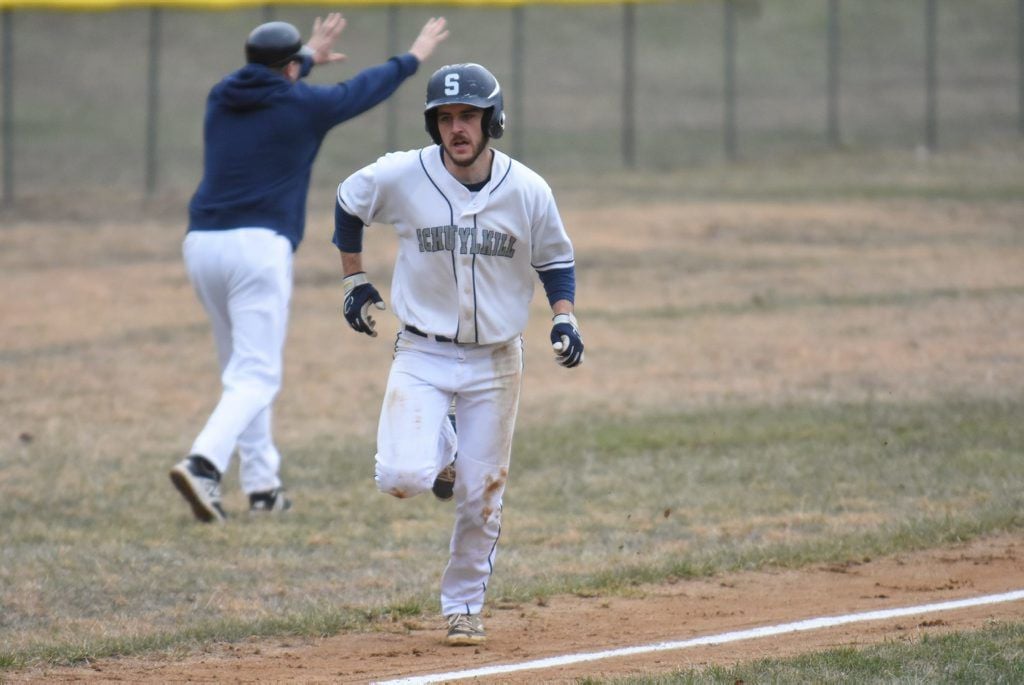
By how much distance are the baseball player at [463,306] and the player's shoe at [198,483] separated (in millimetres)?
2242

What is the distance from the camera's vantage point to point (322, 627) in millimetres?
6430

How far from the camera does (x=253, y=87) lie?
837 centimetres

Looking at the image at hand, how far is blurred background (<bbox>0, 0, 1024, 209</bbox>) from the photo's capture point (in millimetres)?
28750

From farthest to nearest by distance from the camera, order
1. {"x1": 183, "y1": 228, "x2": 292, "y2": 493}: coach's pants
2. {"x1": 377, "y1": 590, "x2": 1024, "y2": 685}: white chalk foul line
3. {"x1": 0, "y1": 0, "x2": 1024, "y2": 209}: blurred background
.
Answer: {"x1": 0, "y1": 0, "x2": 1024, "y2": 209}: blurred background, {"x1": 183, "y1": 228, "x2": 292, "y2": 493}: coach's pants, {"x1": 377, "y1": 590, "x2": 1024, "y2": 685}: white chalk foul line

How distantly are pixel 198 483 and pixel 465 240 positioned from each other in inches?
110

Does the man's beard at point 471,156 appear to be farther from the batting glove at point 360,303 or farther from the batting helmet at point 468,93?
the batting glove at point 360,303

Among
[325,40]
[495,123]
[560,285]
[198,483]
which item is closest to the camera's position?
[495,123]

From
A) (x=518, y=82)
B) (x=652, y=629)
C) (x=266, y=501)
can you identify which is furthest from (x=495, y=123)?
(x=518, y=82)

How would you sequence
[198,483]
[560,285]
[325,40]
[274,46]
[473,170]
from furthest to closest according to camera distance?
[325,40] < [274,46] < [198,483] < [560,285] < [473,170]

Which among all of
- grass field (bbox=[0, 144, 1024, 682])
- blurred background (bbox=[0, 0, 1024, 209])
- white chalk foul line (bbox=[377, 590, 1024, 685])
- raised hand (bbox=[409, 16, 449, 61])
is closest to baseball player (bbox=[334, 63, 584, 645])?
white chalk foul line (bbox=[377, 590, 1024, 685])

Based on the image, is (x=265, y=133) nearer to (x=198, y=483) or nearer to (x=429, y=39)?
(x=429, y=39)

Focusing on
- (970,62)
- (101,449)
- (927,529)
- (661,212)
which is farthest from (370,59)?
(927,529)

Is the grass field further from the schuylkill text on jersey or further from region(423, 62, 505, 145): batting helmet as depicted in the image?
region(423, 62, 505, 145): batting helmet

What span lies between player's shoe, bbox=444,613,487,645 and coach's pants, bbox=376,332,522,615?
0.03 meters
